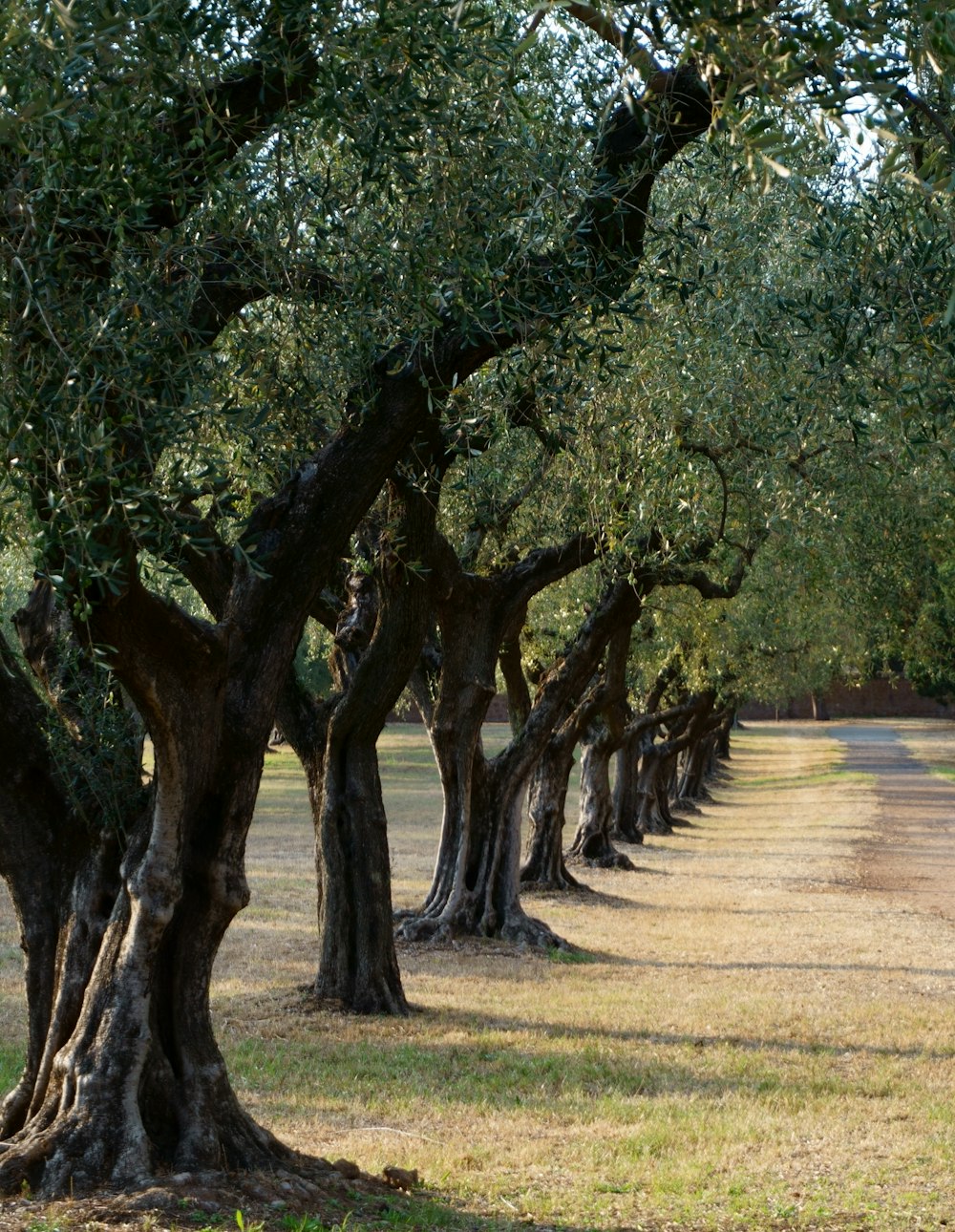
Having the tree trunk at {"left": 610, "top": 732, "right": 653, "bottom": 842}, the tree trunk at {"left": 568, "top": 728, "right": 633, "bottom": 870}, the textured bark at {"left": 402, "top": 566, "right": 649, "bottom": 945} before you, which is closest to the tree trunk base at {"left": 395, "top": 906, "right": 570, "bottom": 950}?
the textured bark at {"left": 402, "top": 566, "right": 649, "bottom": 945}

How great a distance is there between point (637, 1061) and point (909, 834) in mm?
25134

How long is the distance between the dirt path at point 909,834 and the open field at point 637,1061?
2.11 metres

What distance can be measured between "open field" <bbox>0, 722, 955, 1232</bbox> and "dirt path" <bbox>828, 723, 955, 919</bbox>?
2107mm

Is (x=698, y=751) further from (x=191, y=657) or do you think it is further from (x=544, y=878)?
(x=191, y=657)

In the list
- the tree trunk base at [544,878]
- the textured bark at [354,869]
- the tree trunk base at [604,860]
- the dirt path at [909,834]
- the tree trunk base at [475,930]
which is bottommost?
the dirt path at [909,834]

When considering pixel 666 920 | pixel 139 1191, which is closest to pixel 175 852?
pixel 139 1191

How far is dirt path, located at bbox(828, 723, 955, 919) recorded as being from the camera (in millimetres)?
24234

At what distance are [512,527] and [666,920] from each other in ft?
24.5

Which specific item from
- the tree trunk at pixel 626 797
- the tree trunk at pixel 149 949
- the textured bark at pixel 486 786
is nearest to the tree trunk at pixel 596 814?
the tree trunk at pixel 626 797

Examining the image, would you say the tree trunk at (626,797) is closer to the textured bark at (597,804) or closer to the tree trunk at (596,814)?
the textured bark at (597,804)

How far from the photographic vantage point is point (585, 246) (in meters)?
6.75

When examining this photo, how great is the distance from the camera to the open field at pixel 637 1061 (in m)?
7.57

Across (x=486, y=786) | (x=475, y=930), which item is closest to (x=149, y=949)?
(x=475, y=930)

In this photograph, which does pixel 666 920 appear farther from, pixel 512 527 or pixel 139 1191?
pixel 139 1191
